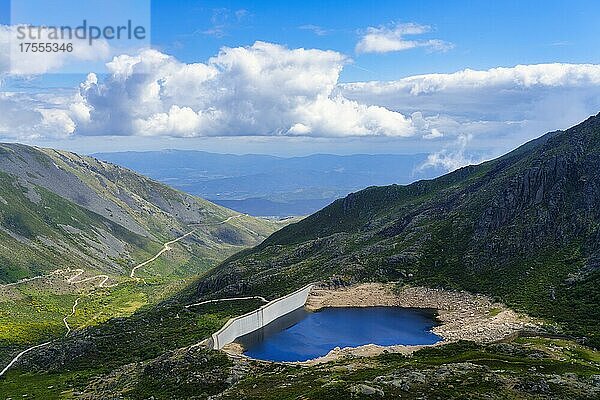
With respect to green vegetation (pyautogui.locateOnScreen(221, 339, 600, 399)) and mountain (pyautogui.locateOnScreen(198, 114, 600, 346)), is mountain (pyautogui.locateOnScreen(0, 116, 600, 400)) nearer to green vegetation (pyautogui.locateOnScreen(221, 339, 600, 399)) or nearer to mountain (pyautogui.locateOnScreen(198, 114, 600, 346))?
green vegetation (pyautogui.locateOnScreen(221, 339, 600, 399))

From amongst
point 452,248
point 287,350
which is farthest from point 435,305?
point 287,350

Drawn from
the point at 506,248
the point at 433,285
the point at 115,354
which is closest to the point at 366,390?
the point at 115,354

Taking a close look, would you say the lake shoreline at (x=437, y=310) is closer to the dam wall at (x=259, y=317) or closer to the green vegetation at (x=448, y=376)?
the dam wall at (x=259, y=317)

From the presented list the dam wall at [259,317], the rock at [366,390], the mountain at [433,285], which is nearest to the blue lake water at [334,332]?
the dam wall at [259,317]

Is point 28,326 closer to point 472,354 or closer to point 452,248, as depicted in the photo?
point 452,248

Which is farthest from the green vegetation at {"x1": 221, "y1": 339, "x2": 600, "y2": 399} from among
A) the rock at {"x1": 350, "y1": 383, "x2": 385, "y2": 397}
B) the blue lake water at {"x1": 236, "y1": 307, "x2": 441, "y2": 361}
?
the blue lake water at {"x1": 236, "y1": 307, "x2": 441, "y2": 361}

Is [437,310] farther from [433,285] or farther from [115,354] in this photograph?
[115,354]
